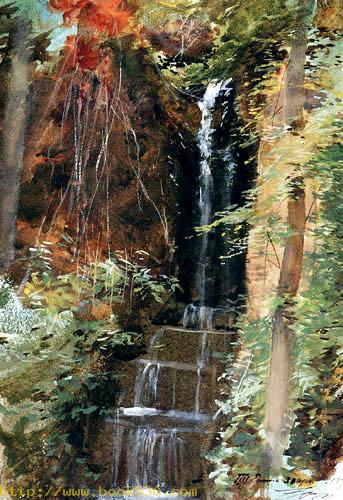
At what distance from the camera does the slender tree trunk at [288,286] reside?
217cm

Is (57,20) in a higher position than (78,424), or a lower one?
higher

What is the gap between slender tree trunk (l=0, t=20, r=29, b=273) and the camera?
2221 millimetres

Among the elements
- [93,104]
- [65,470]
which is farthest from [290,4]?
[65,470]

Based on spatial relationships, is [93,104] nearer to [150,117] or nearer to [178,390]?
[150,117]

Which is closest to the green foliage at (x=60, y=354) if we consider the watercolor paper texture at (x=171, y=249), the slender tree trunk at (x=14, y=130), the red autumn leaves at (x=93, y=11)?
the watercolor paper texture at (x=171, y=249)

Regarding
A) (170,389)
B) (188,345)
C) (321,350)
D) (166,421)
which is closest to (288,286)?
(321,350)

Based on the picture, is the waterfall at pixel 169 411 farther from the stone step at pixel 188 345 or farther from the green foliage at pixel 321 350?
the green foliage at pixel 321 350

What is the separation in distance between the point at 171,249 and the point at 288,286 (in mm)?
515

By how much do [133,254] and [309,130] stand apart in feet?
2.98

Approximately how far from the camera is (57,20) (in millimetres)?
2230

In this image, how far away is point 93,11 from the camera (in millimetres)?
2234
